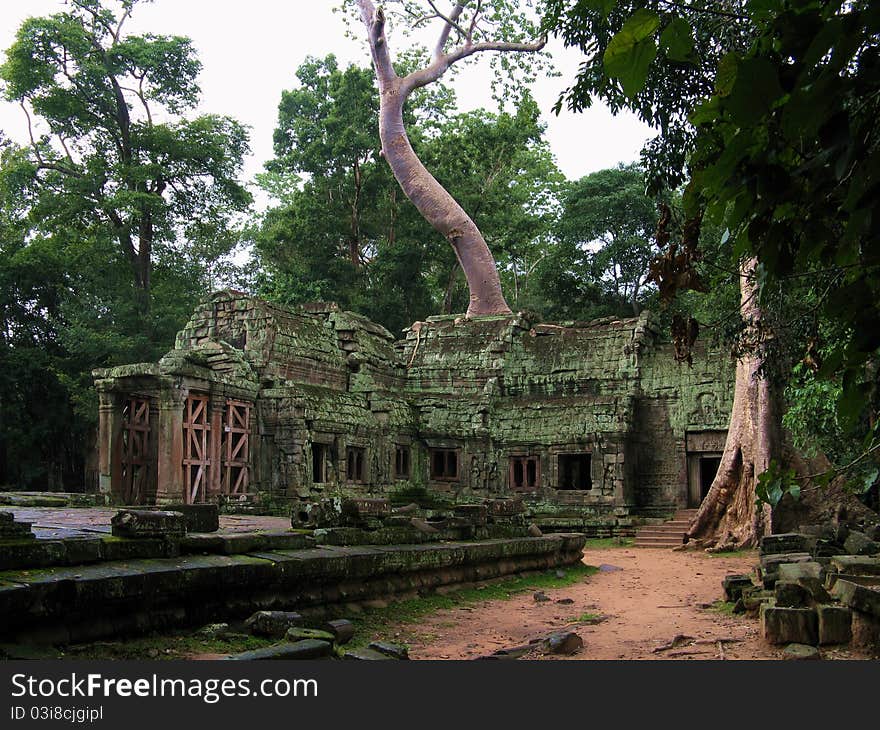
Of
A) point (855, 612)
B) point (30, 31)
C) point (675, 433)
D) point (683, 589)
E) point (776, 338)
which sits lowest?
point (683, 589)

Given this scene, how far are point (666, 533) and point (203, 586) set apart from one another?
14522 millimetres

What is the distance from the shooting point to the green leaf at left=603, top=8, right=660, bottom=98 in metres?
2.43

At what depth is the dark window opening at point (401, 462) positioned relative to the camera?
76.0 ft

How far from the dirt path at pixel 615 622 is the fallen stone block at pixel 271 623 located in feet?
3.48

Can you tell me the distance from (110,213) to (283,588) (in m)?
26.4

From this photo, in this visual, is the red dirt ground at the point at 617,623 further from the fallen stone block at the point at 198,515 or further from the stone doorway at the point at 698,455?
the stone doorway at the point at 698,455

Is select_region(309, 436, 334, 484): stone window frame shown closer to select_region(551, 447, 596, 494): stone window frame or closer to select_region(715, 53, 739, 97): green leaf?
select_region(551, 447, 596, 494): stone window frame

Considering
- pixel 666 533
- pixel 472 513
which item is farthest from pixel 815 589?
pixel 666 533

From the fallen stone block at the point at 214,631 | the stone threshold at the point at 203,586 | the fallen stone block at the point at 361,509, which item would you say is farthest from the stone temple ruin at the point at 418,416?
the fallen stone block at the point at 214,631

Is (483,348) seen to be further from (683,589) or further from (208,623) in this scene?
Answer: (208,623)

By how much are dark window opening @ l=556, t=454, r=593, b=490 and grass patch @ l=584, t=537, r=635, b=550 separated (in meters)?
3.12

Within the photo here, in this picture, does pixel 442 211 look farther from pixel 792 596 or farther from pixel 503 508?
pixel 792 596

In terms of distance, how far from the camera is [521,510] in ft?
47.5

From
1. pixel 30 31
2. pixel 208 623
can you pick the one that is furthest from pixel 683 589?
pixel 30 31
